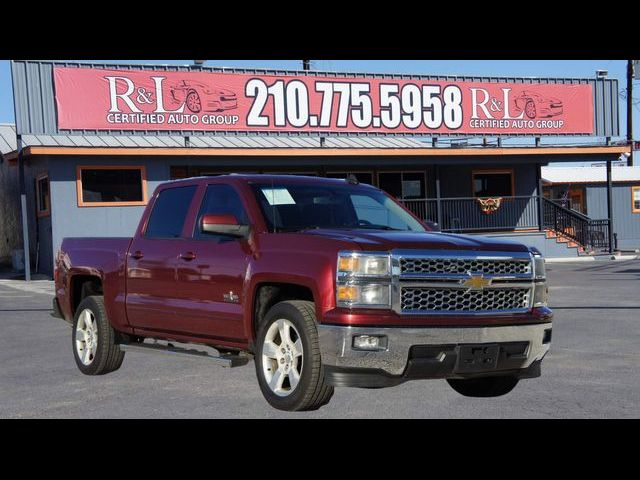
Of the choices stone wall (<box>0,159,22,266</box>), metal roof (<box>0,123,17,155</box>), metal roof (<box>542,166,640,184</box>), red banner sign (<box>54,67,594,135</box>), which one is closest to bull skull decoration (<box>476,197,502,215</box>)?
red banner sign (<box>54,67,594,135</box>)

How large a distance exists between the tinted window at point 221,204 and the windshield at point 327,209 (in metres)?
0.21

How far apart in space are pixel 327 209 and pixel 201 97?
20.1 m

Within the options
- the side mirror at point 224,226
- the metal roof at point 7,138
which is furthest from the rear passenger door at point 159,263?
the metal roof at point 7,138

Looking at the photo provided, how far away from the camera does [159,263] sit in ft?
26.9

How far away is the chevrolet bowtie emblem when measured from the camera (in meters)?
6.48

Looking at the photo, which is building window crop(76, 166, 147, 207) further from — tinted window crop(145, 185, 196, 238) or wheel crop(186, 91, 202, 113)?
tinted window crop(145, 185, 196, 238)

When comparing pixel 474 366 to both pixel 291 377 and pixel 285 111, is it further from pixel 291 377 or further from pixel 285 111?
pixel 285 111

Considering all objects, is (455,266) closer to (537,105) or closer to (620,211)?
(537,105)

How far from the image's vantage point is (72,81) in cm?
2528

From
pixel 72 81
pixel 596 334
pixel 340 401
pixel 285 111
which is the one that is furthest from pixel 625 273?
pixel 340 401

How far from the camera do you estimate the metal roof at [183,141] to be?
2634cm

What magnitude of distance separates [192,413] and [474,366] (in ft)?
7.17

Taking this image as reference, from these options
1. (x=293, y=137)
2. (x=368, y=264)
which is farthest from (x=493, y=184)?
(x=368, y=264)

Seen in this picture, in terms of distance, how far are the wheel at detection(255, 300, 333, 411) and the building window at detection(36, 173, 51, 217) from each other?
66.8 feet
